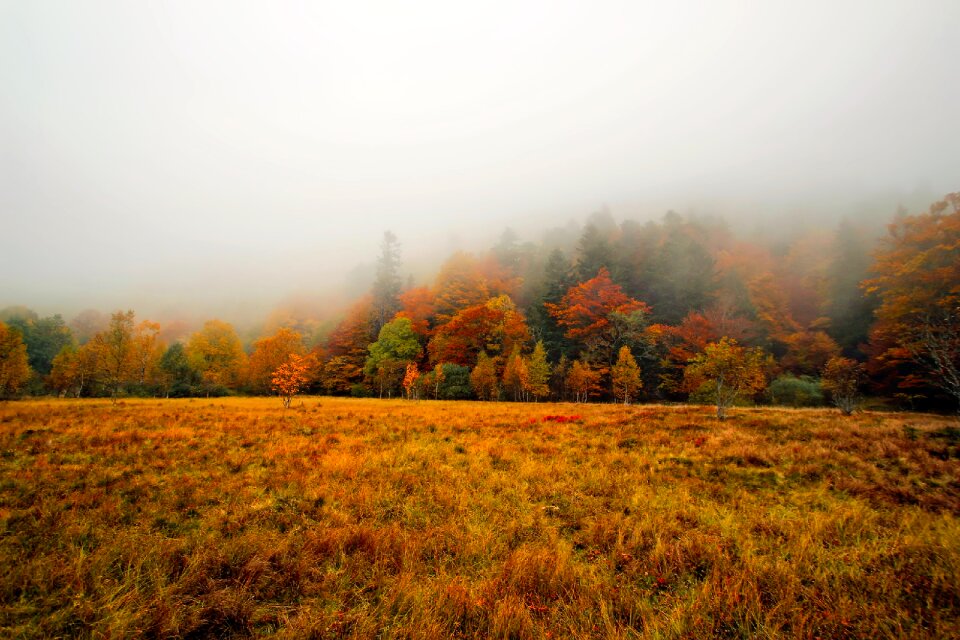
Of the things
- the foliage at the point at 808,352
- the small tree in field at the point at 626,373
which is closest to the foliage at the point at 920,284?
the foliage at the point at 808,352

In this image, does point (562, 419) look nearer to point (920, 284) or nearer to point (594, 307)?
point (594, 307)

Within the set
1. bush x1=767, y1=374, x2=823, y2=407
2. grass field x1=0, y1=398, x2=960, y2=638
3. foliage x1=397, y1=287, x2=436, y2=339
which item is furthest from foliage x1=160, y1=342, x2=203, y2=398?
bush x1=767, y1=374, x2=823, y2=407

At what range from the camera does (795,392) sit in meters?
32.2

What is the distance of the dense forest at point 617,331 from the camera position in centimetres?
Result: 3023

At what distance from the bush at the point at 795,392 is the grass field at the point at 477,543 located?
2803cm

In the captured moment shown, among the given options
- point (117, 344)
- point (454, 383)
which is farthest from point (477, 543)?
point (117, 344)

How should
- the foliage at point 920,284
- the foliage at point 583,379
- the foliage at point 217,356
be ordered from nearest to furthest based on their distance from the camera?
the foliage at point 920,284 → the foliage at point 583,379 → the foliage at point 217,356

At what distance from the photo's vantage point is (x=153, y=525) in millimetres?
5137

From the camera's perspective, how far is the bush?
3173 cm

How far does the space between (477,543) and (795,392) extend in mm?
41299

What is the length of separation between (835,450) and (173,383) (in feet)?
226

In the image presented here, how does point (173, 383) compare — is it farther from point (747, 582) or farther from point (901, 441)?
point (901, 441)

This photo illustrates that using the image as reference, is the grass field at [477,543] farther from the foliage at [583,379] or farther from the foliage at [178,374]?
the foliage at [178,374]

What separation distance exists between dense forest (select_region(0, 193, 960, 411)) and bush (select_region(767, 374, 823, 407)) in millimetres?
133
